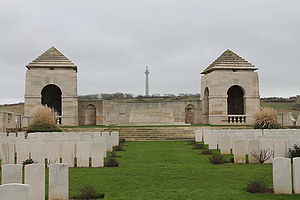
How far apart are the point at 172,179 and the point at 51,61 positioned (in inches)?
837

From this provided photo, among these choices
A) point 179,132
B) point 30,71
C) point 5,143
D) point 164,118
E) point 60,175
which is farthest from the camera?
point 164,118

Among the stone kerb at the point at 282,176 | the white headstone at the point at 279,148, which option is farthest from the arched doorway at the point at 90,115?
the stone kerb at the point at 282,176

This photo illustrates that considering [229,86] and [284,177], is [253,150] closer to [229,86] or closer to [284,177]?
[284,177]

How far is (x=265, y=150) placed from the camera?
11555 mm

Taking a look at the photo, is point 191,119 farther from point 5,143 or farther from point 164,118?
point 5,143

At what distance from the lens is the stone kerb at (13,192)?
177 inches

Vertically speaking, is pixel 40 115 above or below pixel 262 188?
above

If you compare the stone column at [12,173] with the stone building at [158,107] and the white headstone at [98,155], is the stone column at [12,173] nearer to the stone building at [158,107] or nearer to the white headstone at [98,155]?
the white headstone at [98,155]

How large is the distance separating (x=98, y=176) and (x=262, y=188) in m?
3.92

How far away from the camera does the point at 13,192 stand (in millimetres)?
4539

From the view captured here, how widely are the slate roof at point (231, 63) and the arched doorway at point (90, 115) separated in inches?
408

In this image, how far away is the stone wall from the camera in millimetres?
30034

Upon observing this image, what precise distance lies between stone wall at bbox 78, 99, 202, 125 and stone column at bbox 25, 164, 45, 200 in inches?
895

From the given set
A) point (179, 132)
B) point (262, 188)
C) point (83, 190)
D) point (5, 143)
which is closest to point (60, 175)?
point (83, 190)
